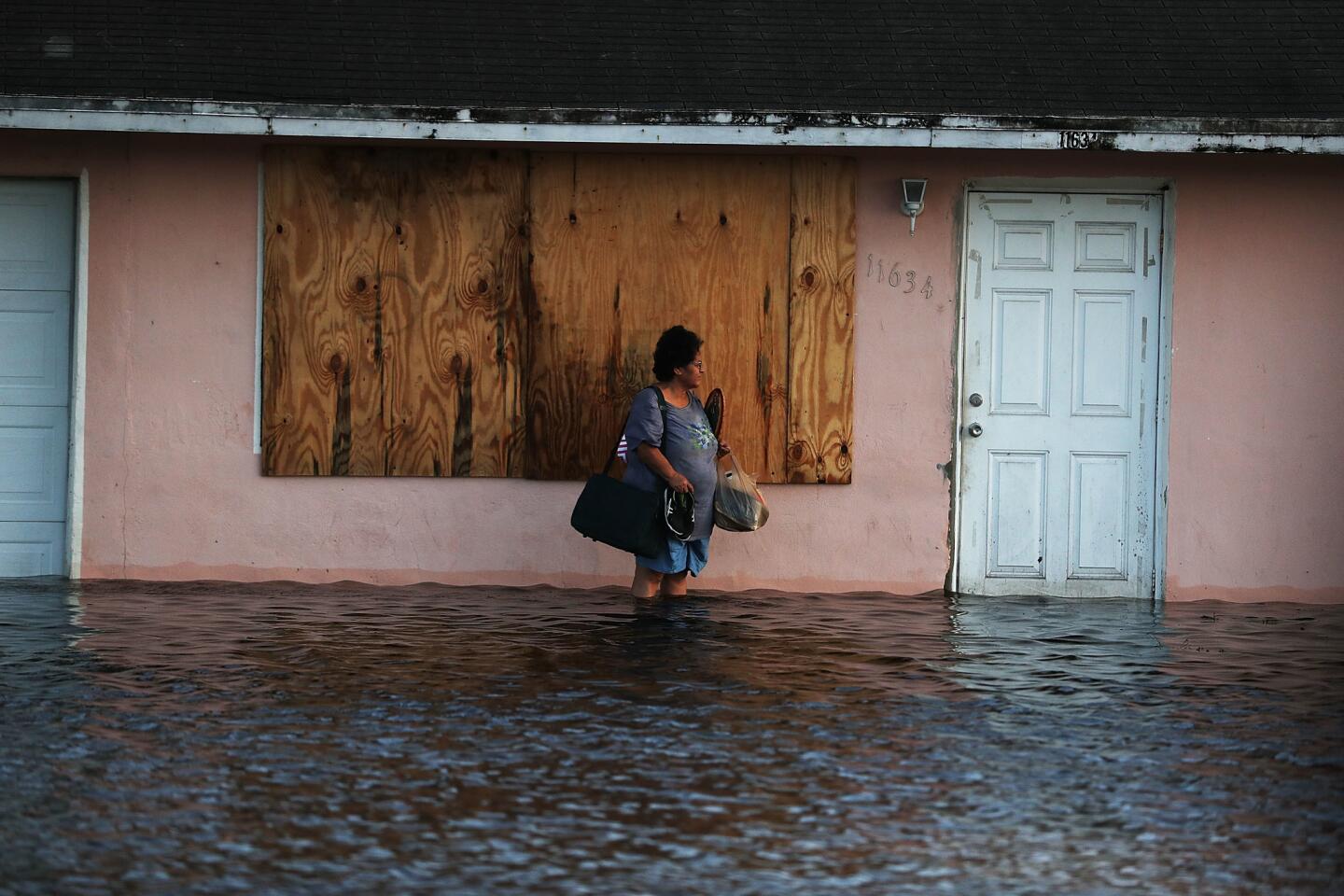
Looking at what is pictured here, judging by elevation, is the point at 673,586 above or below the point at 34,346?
below

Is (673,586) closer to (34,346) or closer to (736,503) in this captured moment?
(736,503)

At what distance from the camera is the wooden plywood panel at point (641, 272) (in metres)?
10.7

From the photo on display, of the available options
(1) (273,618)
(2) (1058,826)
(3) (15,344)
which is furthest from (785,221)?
(2) (1058,826)

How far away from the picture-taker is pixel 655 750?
6441 mm

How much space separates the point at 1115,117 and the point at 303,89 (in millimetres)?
4657

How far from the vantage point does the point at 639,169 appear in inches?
421

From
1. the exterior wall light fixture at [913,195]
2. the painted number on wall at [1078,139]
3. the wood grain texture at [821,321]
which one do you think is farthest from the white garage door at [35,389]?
the painted number on wall at [1078,139]

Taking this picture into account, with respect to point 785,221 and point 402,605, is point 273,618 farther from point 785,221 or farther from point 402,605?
point 785,221

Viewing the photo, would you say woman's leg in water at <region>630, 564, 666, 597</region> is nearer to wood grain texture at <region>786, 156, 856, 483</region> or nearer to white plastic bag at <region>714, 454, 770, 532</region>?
white plastic bag at <region>714, 454, 770, 532</region>

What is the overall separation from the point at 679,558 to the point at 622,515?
50 centimetres

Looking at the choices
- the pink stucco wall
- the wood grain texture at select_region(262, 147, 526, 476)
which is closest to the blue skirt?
the pink stucco wall

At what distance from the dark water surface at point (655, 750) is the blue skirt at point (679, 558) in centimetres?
29

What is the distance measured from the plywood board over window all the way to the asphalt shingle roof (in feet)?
1.53

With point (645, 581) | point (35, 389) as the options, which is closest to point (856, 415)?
point (645, 581)
